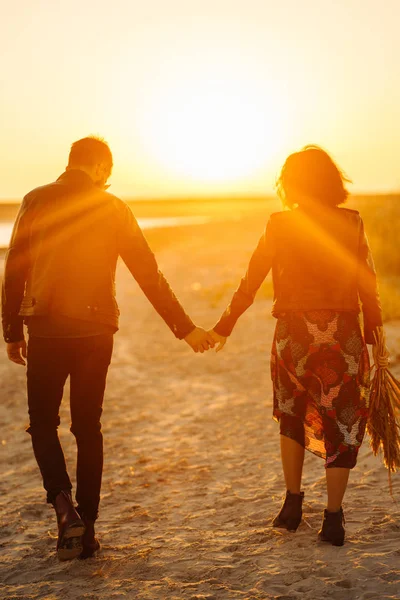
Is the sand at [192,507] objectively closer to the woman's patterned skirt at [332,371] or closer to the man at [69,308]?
the man at [69,308]

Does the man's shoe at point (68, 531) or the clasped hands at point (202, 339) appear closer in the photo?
the man's shoe at point (68, 531)

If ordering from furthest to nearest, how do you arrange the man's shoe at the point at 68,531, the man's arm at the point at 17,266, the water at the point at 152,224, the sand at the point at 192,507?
the water at the point at 152,224, the man's arm at the point at 17,266, the man's shoe at the point at 68,531, the sand at the point at 192,507

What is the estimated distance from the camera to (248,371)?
8602 mm

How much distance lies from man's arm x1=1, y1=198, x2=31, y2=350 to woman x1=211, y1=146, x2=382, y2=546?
4.02 feet

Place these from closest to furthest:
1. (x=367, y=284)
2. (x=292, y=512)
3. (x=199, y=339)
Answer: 1. (x=367, y=284)
2. (x=292, y=512)
3. (x=199, y=339)

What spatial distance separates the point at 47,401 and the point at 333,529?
62.4 inches

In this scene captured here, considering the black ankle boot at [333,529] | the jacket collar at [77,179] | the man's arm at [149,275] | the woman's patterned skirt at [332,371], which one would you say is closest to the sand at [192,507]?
the black ankle boot at [333,529]

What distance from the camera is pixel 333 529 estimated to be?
11.7ft

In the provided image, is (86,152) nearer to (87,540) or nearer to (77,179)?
(77,179)

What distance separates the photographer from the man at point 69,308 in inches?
135

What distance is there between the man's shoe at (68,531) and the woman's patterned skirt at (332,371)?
1271 millimetres

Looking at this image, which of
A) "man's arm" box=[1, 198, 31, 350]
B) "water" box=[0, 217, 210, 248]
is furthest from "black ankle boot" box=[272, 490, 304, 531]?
"water" box=[0, 217, 210, 248]

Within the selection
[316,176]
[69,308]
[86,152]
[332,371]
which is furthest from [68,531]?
[316,176]

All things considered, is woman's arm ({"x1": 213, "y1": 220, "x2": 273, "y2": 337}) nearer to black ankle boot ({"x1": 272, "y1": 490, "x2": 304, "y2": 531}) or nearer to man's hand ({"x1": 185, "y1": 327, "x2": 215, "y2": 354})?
man's hand ({"x1": 185, "y1": 327, "x2": 215, "y2": 354})
